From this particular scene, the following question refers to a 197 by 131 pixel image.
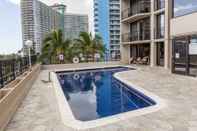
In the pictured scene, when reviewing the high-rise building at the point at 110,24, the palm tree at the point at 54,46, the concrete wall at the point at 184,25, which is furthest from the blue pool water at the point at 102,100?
the high-rise building at the point at 110,24

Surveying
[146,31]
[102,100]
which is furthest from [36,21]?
[102,100]

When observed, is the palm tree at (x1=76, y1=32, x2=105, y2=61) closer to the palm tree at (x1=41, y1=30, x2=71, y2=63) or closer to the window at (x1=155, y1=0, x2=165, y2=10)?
the palm tree at (x1=41, y1=30, x2=71, y2=63)

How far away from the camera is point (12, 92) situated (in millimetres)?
6566

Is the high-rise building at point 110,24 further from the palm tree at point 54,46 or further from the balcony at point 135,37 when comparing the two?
the palm tree at point 54,46

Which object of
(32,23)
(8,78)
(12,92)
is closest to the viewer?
(12,92)

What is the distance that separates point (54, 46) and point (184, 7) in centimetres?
1412

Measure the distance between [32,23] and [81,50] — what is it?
11.5m

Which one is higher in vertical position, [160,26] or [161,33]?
[160,26]

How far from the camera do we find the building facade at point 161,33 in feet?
40.6

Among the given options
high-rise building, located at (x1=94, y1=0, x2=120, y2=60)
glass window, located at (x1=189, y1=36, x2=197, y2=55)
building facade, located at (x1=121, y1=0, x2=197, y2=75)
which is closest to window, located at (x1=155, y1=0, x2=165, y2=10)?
building facade, located at (x1=121, y1=0, x2=197, y2=75)

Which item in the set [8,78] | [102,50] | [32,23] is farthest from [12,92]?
[32,23]

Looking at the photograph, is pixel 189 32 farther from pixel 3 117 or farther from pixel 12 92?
pixel 3 117

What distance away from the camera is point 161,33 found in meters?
17.4

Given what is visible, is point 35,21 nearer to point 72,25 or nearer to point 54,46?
point 54,46
